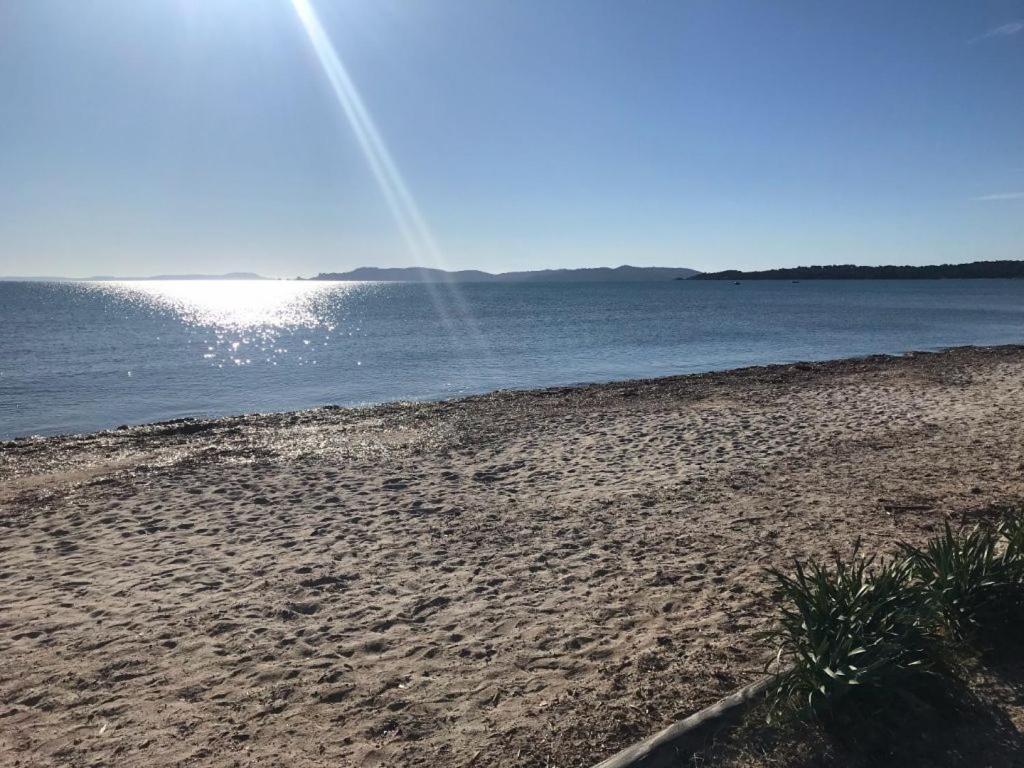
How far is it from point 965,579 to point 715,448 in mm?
7389

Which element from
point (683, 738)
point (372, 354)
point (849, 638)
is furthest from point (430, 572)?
point (372, 354)

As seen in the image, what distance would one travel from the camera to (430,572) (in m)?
6.95

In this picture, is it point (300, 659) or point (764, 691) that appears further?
point (300, 659)

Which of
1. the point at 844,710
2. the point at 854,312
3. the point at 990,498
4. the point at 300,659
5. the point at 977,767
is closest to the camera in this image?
the point at 977,767

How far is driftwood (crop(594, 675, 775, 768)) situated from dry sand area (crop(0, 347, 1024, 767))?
351 mm

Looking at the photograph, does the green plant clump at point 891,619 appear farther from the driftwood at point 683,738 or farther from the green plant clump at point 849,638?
the driftwood at point 683,738

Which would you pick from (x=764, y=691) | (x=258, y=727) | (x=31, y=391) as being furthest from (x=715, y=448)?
(x=31, y=391)

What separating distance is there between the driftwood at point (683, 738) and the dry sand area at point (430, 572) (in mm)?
351

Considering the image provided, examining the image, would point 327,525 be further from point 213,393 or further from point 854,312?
point 854,312

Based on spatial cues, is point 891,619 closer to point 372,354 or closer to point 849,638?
point 849,638

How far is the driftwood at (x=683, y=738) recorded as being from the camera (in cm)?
357

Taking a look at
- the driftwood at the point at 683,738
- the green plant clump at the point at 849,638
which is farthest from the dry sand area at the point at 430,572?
the green plant clump at the point at 849,638

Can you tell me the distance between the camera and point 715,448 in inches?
472

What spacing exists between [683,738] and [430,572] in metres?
3.72
